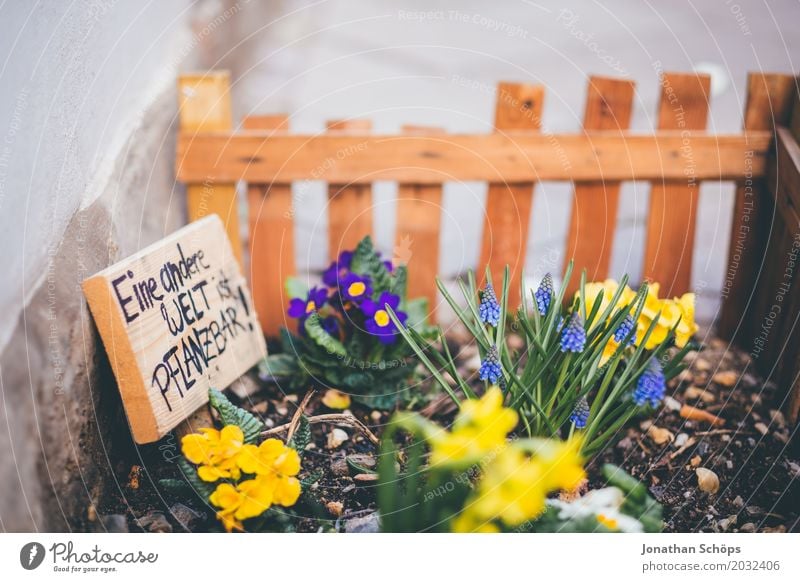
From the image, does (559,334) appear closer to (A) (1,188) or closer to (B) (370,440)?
(B) (370,440)

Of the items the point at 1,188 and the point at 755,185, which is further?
Result: the point at 755,185

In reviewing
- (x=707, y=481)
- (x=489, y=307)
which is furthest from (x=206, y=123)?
(x=707, y=481)

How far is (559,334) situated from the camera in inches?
47.4

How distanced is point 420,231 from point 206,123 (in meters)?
0.58

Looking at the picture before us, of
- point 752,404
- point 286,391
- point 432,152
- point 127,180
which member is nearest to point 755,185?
point 752,404

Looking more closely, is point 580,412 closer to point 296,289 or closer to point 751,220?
point 296,289

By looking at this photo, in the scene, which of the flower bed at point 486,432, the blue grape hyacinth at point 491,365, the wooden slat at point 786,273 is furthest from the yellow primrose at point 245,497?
the wooden slat at point 786,273

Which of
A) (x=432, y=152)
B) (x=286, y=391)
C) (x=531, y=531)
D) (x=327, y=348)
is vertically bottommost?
(x=531, y=531)

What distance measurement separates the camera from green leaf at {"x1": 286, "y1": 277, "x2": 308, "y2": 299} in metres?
1.54

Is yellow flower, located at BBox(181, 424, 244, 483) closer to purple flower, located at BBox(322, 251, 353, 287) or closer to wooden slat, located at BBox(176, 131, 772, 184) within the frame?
purple flower, located at BBox(322, 251, 353, 287)

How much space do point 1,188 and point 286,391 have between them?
684 mm

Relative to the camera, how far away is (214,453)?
1060mm

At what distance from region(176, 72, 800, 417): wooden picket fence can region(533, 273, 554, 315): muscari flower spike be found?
0.54m

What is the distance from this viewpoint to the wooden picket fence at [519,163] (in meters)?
1.63
